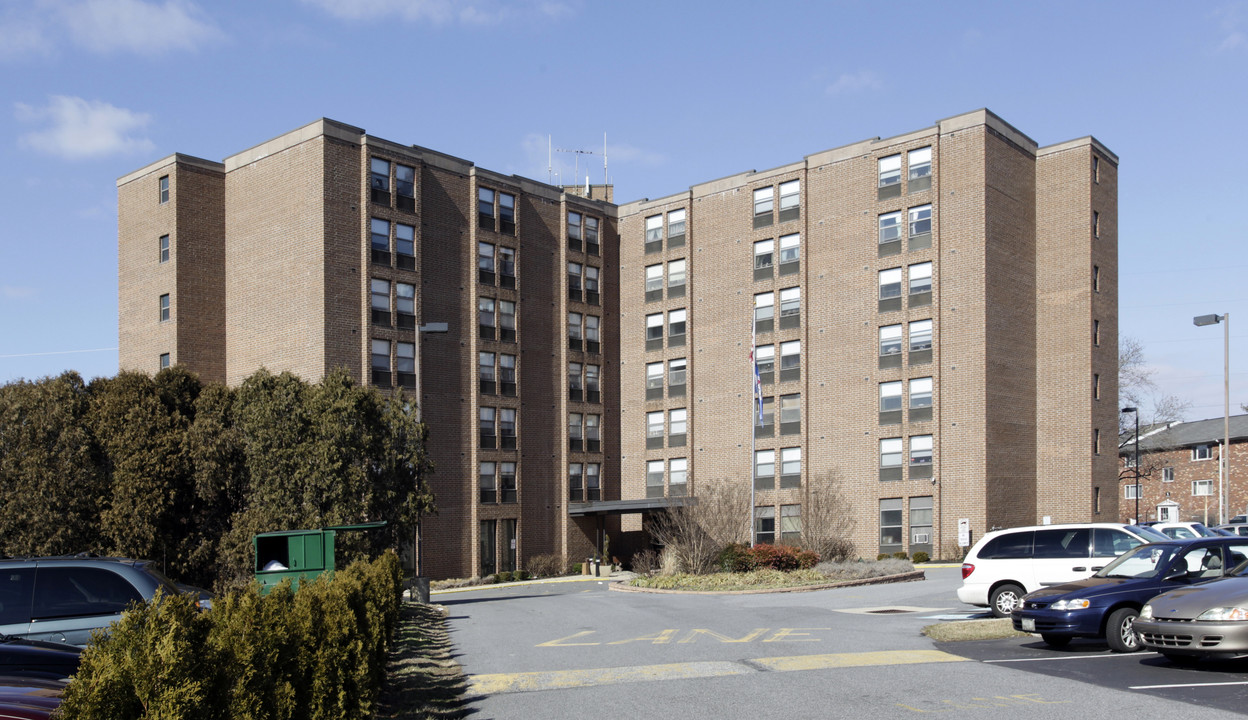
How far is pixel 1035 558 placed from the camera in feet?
66.2

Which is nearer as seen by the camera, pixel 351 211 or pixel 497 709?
pixel 497 709

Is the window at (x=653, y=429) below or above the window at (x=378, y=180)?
below

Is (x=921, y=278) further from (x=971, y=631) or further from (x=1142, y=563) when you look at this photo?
(x=1142, y=563)

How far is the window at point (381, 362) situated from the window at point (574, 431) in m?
12.8

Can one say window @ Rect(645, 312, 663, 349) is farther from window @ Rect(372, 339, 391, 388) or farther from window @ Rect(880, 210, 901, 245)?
window @ Rect(372, 339, 391, 388)

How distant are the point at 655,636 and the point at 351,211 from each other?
111 feet

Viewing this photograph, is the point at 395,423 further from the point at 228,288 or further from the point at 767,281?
the point at 767,281

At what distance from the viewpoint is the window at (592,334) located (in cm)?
6022

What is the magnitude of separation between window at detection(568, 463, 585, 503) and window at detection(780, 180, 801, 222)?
56.7ft

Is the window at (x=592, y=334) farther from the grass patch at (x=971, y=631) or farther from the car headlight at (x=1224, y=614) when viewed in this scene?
the car headlight at (x=1224, y=614)

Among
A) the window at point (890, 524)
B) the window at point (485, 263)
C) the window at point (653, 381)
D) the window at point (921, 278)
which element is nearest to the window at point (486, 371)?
the window at point (485, 263)

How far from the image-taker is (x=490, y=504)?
53438mm

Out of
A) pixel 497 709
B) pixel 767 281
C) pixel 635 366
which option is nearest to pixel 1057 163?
pixel 767 281

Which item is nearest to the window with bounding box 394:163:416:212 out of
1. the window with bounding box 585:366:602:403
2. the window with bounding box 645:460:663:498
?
the window with bounding box 585:366:602:403
